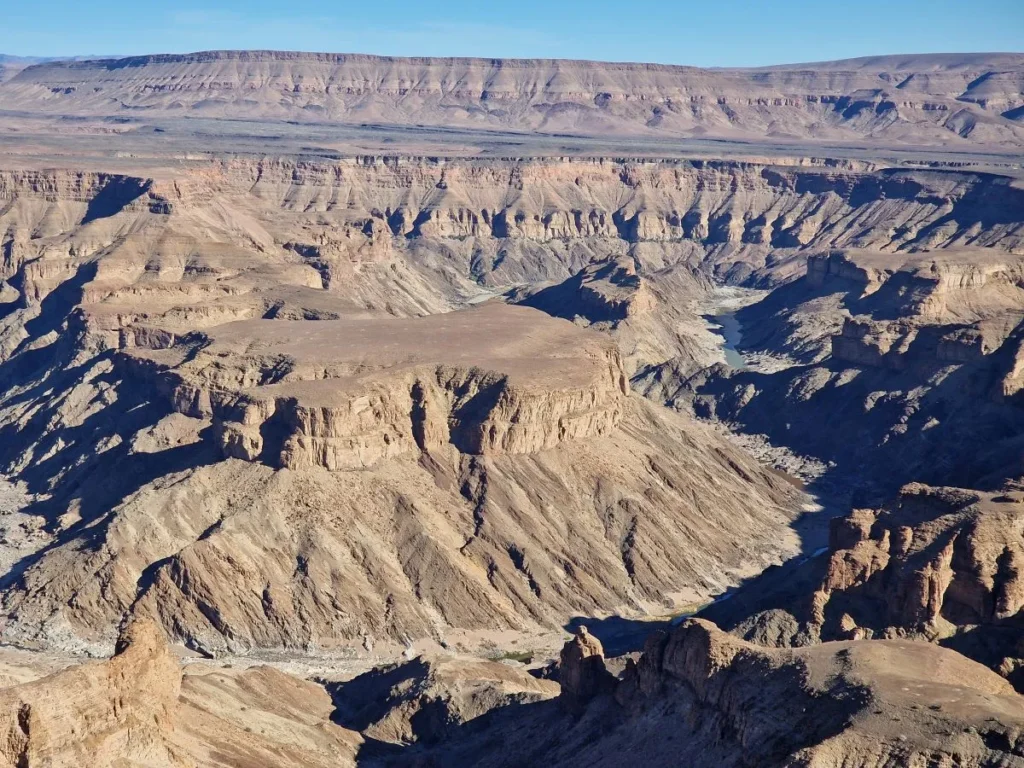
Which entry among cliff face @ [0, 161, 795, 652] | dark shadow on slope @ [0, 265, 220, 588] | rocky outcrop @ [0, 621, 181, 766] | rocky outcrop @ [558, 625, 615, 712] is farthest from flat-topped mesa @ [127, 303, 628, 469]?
rocky outcrop @ [0, 621, 181, 766]

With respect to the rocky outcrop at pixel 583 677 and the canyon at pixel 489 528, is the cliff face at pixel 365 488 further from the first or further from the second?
the rocky outcrop at pixel 583 677

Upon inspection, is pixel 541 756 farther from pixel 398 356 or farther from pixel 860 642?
pixel 398 356

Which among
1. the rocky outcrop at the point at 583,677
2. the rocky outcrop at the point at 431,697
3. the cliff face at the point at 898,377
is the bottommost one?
A: the rocky outcrop at the point at 431,697

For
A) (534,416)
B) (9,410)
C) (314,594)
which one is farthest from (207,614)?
(9,410)

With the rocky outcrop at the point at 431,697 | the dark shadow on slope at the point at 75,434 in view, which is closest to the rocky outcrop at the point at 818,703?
the rocky outcrop at the point at 431,697

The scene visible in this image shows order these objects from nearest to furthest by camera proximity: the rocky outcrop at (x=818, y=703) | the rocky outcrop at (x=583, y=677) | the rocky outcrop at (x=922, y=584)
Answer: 1. the rocky outcrop at (x=818, y=703)
2. the rocky outcrop at (x=583, y=677)
3. the rocky outcrop at (x=922, y=584)

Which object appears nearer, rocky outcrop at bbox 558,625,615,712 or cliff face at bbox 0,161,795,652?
rocky outcrop at bbox 558,625,615,712

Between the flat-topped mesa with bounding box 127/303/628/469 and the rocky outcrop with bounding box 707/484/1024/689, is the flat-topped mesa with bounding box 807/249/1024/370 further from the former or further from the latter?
the rocky outcrop with bounding box 707/484/1024/689

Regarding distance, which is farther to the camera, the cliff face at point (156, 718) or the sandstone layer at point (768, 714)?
the cliff face at point (156, 718)

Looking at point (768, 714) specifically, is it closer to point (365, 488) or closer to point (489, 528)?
point (489, 528)
